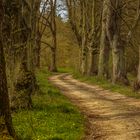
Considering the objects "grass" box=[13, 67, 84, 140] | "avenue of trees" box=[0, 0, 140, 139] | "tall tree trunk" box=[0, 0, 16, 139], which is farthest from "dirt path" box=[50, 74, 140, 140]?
"tall tree trunk" box=[0, 0, 16, 139]

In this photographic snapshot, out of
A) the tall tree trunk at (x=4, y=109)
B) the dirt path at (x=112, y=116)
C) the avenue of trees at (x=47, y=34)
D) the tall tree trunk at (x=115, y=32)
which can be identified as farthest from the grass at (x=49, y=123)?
the tall tree trunk at (x=115, y=32)

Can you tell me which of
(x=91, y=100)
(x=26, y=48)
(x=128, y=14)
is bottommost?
(x=91, y=100)

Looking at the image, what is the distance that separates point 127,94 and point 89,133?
10.1 meters

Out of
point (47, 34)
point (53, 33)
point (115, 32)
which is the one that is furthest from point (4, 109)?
point (47, 34)

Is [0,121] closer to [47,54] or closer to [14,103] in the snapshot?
[14,103]

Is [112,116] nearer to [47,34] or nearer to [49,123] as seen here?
[49,123]

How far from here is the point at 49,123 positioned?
41.0ft

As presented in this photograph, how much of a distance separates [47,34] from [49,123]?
47.2 meters

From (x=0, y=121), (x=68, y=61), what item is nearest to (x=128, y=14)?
(x=0, y=121)

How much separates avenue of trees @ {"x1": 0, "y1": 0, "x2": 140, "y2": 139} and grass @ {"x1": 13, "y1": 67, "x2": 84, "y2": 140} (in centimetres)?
71

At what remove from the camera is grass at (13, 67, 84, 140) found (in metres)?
10.7

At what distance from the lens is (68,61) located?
71312 millimetres

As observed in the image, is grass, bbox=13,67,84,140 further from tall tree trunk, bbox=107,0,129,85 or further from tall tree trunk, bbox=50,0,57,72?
tall tree trunk, bbox=50,0,57,72

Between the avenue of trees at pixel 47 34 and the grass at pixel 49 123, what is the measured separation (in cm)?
71
